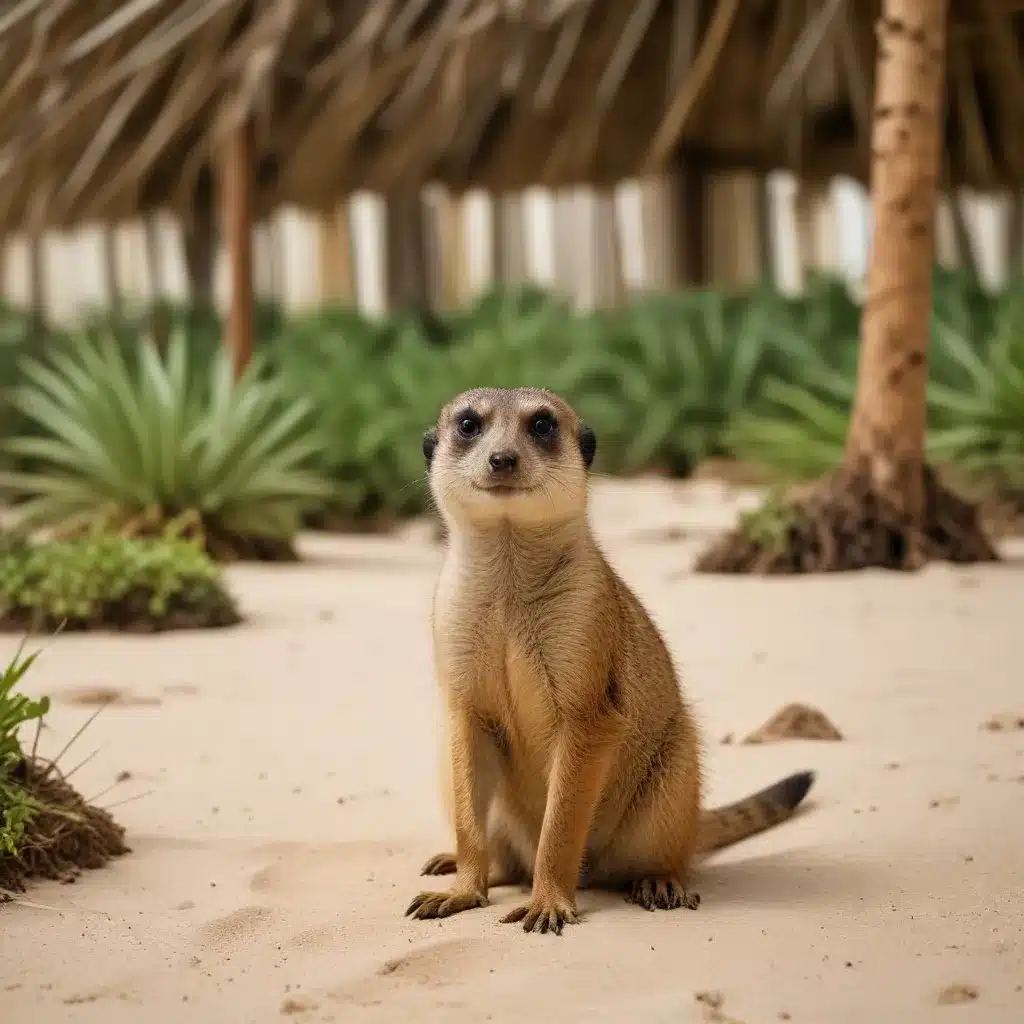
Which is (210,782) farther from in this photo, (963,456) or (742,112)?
(742,112)

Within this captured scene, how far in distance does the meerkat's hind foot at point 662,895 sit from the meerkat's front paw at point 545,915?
0.50 ft

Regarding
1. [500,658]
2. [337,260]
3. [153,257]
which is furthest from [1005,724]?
[153,257]

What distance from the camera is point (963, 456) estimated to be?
8141 millimetres

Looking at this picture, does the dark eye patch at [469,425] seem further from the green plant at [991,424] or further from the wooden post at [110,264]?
the wooden post at [110,264]

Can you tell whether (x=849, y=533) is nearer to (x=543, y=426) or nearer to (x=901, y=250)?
(x=901, y=250)

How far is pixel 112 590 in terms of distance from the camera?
5832 millimetres

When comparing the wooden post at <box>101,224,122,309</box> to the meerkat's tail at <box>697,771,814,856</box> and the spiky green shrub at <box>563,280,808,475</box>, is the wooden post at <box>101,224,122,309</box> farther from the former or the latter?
the meerkat's tail at <box>697,771,814,856</box>

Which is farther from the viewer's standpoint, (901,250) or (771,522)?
(771,522)

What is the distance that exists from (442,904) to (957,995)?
2.88 feet

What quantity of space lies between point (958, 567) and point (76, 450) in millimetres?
4197

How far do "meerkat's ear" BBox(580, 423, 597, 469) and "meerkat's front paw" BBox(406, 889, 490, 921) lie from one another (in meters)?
0.77

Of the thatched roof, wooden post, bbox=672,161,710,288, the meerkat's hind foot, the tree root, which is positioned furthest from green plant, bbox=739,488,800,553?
wooden post, bbox=672,161,710,288

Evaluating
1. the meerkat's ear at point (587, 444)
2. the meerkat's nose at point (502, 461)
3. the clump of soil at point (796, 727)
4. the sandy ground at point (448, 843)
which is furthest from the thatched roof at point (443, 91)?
the meerkat's nose at point (502, 461)

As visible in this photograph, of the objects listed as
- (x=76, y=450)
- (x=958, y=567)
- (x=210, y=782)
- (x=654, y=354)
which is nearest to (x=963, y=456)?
(x=958, y=567)
